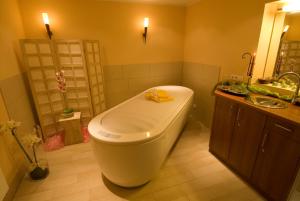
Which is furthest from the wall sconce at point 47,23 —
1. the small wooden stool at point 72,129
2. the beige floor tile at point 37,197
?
the beige floor tile at point 37,197

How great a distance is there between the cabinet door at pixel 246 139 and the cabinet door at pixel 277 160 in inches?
2.6

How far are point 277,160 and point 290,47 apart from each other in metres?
1.40

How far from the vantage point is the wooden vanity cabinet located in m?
1.30

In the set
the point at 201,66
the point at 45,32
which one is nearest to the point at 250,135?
the point at 201,66

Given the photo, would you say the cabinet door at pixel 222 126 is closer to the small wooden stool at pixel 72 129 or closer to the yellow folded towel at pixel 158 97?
the yellow folded towel at pixel 158 97

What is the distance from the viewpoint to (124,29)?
2.97m

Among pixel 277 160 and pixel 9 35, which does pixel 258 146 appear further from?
pixel 9 35

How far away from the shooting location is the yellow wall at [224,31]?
6.52ft

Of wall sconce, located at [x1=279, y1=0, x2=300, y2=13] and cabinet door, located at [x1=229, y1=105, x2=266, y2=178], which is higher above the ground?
wall sconce, located at [x1=279, y1=0, x2=300, y2=13]

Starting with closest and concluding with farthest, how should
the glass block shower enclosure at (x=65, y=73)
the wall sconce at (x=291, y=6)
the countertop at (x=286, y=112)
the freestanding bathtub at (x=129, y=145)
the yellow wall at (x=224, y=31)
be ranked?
the countertop at (x=286, y=112) → the freestanding bathtub at (x=129, y=145) → the wall sconce at (x=291, y=6) → the yellow wall at (x=224, y=31) → the glass block shower enclosure at (x=65, y=73)

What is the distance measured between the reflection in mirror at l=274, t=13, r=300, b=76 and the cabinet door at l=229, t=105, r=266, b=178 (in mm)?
885

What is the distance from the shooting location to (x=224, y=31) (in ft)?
7.85

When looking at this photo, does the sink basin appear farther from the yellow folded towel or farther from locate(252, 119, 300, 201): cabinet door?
the yellow folded towel

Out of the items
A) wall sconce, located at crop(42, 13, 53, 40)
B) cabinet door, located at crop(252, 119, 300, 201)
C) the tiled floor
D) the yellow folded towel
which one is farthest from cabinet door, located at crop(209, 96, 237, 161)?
wall sconce, located at crop(42, 13, 53, 40)
